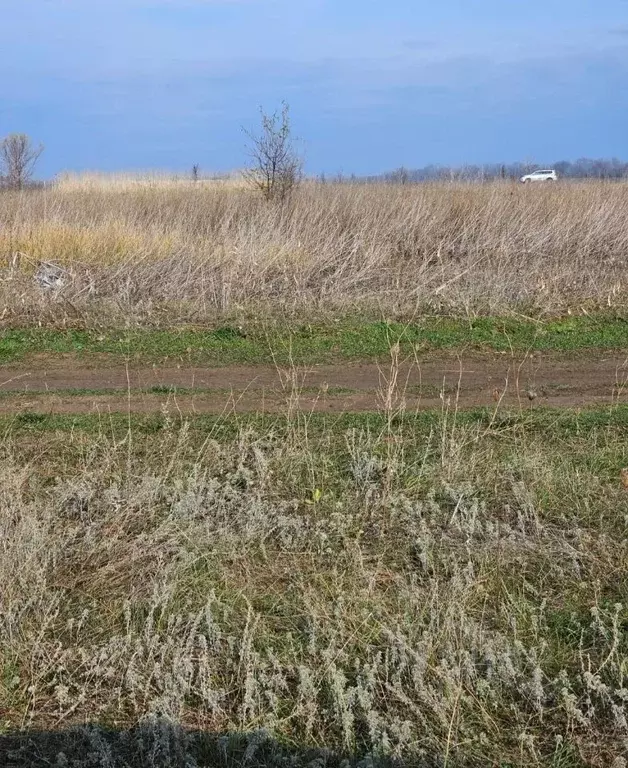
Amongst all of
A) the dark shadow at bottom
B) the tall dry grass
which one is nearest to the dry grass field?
the dark shadow at bottom

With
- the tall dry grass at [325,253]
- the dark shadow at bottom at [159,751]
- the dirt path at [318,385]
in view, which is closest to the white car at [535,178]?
the tall dry grass at [325,253]

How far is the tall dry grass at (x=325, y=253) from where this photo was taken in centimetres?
960

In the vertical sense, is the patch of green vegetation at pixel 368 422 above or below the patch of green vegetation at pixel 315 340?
below

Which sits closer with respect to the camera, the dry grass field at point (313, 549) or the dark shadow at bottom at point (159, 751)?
the dark shadow at bottom at point (159, 751)

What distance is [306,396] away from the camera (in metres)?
6.49

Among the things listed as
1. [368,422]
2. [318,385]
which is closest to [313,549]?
[368,422]

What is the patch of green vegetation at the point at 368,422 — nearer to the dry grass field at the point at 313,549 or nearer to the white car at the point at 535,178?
the dry grass field at the point at 313,549

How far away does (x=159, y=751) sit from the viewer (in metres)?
2.79

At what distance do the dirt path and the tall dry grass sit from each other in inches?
67.7

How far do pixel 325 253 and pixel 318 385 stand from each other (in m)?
4.80

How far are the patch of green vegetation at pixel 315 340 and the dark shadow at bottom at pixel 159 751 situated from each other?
4.84 meters

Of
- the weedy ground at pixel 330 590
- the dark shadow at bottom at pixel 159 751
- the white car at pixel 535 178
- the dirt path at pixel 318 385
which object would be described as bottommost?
the dark shadow at bottom at pixel 159 751

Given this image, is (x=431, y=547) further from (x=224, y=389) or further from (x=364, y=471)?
(x=224, y=389)

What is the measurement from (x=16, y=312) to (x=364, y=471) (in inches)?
235
